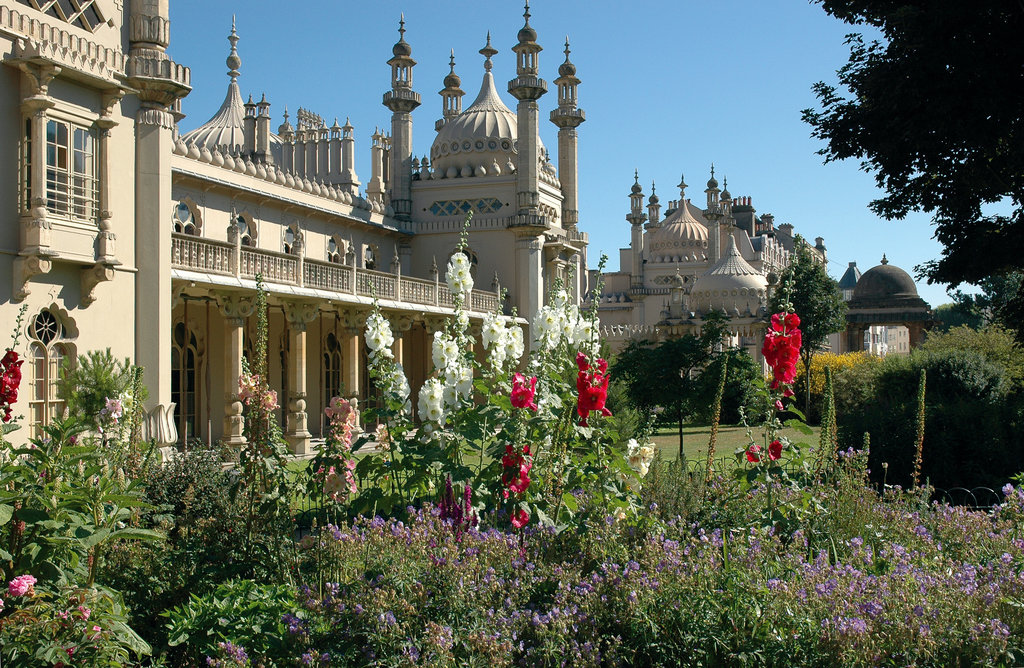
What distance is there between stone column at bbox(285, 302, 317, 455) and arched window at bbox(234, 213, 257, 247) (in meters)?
2.93

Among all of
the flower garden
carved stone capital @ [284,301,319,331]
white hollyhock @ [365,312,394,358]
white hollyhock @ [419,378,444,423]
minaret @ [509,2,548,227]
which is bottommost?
the flower garden

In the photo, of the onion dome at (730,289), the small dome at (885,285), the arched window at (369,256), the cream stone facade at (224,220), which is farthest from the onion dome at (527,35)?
the small dome at (885,285)

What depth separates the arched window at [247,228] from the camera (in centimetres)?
2397

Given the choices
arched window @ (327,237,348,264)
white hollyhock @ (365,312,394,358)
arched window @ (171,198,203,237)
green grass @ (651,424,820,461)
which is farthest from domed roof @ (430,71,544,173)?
white hollyhock @ (365,312,394,358)

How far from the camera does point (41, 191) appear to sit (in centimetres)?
1349

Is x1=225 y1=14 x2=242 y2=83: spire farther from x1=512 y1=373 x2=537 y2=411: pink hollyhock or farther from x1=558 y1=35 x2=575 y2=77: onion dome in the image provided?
x1=512 y1=373 x2=537 y2=411: pink hollyhock

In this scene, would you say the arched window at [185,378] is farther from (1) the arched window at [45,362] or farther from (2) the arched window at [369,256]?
(2) the arched window at [369,256]

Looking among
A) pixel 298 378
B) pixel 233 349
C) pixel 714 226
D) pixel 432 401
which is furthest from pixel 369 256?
pixel 714 226

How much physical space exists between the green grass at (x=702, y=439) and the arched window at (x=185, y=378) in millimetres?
11349

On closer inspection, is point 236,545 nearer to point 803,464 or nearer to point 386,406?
point 386,406

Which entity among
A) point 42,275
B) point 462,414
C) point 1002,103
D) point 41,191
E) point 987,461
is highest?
point 1002,103

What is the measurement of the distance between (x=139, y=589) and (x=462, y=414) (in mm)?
2516

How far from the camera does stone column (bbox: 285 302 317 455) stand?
22.1 m

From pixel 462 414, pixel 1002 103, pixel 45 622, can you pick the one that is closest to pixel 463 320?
pixel 462 414
